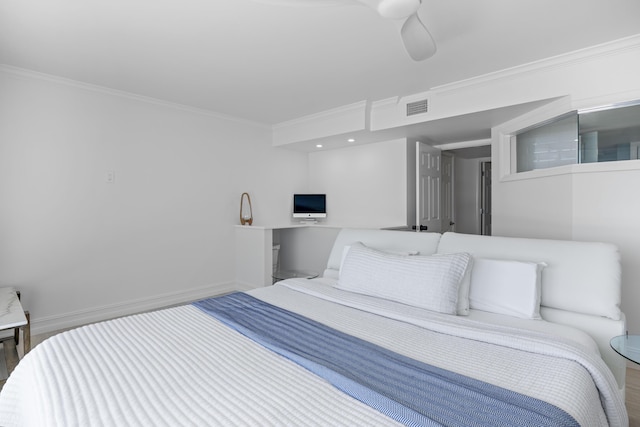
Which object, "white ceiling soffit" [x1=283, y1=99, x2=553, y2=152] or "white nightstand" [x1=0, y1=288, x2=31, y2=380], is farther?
"white ceiling soffit" [x1=283, y1=99, x2=553, y2=152]

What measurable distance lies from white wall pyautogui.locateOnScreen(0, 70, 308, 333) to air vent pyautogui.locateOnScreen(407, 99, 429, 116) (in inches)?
87.6

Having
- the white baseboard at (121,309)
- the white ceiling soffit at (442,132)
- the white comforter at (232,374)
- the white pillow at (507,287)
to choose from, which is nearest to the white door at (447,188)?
the white ceiling soffit at (442,132)

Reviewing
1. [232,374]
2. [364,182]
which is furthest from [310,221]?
[232,374]

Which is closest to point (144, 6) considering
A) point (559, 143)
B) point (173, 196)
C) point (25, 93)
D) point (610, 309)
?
point (25, 93)

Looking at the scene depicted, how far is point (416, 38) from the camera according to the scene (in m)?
1.75

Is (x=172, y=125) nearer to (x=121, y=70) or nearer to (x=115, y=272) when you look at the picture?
(x=121, y=70)

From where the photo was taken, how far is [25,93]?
9.64 feet

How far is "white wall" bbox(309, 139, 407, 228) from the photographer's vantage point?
4.46 meters

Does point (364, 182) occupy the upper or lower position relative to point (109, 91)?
lower

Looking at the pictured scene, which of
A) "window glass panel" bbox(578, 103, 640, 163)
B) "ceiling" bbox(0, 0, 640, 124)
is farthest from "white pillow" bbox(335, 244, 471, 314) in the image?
"window glass panel" bbox(578, 103, 640, 163)

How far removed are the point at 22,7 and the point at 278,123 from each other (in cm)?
306

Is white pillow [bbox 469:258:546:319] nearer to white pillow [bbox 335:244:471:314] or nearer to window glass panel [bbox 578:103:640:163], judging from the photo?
white pillow [bbox 335:244:471:314]

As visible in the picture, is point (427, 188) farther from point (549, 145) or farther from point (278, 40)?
point (278, 40)

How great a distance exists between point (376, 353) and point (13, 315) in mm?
2468
